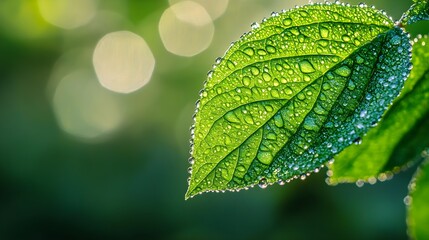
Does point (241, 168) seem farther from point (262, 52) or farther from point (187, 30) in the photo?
point (187, 30)

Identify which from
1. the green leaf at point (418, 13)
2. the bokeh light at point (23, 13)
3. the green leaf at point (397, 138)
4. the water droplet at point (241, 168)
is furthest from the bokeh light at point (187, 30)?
the water droplet at point (241, 168)

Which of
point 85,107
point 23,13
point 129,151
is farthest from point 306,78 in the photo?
point 85,107

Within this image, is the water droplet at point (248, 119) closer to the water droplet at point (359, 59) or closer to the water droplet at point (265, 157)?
the water droplet at point (265, 157)

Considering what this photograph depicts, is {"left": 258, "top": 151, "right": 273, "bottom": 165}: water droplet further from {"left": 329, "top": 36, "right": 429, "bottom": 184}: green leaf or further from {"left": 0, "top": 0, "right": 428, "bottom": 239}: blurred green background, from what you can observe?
{"left": 0, "top": 0, "right": 428, "bottom": 239}: blurred green background

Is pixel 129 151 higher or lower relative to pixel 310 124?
higher

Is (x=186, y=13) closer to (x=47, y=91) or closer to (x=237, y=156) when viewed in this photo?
(x=47, y=91)

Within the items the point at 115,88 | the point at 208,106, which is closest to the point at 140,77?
the point at 115,88
